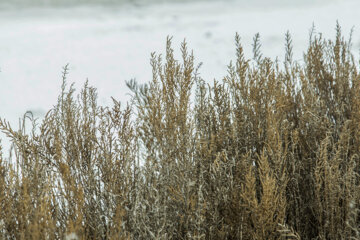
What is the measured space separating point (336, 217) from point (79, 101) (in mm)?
1756

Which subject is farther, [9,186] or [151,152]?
[151,152]

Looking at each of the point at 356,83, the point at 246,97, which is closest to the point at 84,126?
the point at 246,97

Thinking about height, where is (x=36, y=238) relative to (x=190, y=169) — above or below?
below

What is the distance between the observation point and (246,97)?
3.00m

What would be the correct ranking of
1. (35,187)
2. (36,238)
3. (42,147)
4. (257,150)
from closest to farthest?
1. (36,238)
2. (35,187)
3. (42,147)
4. (257,150)

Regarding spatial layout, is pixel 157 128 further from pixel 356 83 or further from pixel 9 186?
pixel 356 83

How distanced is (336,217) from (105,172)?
4.34 ft

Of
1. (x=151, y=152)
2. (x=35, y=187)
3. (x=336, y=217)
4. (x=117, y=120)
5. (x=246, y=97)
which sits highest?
(x=246, y=97)

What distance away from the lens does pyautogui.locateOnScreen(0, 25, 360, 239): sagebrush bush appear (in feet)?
7.41

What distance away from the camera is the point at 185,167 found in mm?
2391

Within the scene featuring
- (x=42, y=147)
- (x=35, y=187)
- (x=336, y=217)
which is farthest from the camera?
(x=42, y=147)

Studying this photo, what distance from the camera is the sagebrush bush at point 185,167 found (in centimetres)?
226

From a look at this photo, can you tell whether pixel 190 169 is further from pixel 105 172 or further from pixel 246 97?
pixel 246 97

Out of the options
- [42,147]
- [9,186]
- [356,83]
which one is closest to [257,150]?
[356,83]
